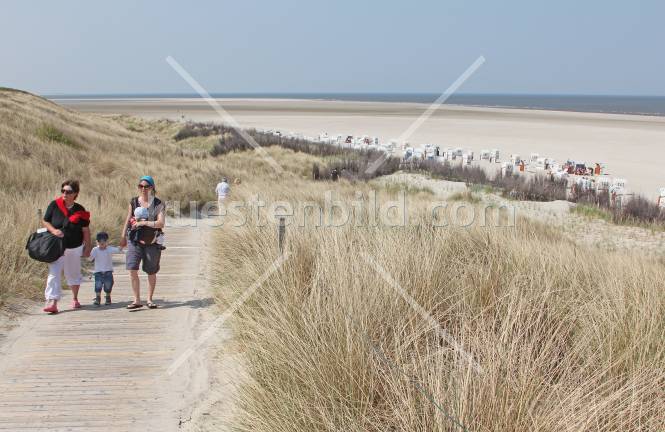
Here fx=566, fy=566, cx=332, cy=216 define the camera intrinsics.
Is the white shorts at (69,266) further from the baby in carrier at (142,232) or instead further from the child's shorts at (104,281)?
the baby in carrier at (142,232)

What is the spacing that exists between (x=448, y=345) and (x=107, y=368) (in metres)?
2.81

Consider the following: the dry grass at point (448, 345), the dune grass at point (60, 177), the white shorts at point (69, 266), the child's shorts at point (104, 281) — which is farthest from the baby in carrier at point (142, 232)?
the dune grass at point (60, 177)

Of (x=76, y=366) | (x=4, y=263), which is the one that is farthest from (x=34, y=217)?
(x=76, y=366)

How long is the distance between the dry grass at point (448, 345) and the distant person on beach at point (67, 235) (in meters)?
1.77

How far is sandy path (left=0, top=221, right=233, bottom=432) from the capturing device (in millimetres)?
3975

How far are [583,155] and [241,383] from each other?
32.9 m

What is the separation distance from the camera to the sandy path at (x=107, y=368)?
3.97 meters

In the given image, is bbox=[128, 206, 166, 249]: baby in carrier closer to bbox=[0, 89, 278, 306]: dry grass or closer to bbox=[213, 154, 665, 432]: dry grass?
bbox=[213, 154, 665, 432]: dry grass

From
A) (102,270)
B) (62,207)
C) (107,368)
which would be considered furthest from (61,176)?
(107,368)

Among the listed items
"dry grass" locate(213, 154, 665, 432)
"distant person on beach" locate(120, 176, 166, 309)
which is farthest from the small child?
"dry grass" locate(213, 154, 665, 432)

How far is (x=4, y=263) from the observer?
22.4 feet

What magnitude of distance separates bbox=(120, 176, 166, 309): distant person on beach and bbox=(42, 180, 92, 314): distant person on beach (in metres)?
0.54

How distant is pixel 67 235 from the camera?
6297 mm

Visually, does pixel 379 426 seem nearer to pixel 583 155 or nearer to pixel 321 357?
pixel 321 357
